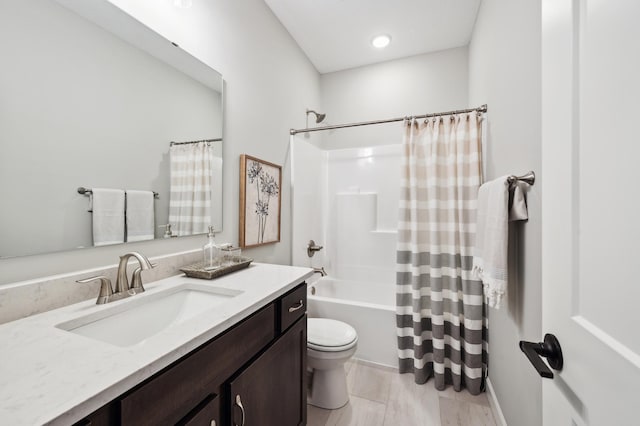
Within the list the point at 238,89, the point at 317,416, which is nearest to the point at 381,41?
the point at 238,89

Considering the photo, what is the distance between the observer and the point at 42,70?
81cm

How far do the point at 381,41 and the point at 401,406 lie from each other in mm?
2846

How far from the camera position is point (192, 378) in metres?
0.67

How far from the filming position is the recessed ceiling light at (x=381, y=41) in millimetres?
2316

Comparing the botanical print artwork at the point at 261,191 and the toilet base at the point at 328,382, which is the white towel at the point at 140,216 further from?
the toilet base at the point at 328,382

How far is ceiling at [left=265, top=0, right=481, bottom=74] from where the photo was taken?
195cm

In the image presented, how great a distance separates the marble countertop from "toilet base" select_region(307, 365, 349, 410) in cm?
105

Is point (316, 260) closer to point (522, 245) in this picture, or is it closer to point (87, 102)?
point (522, 245)

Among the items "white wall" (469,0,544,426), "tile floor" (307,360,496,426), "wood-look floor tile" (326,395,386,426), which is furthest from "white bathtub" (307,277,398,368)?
"white wall" (469,0,544,426)

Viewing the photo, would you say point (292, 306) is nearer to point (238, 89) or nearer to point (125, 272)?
point (125, 272)

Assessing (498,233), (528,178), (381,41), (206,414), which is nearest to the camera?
(206,414)

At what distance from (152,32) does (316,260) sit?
2.13m

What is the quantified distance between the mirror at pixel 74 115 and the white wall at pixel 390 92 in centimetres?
194

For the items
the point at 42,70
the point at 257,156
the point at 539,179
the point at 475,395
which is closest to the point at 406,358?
the point at 475,395
